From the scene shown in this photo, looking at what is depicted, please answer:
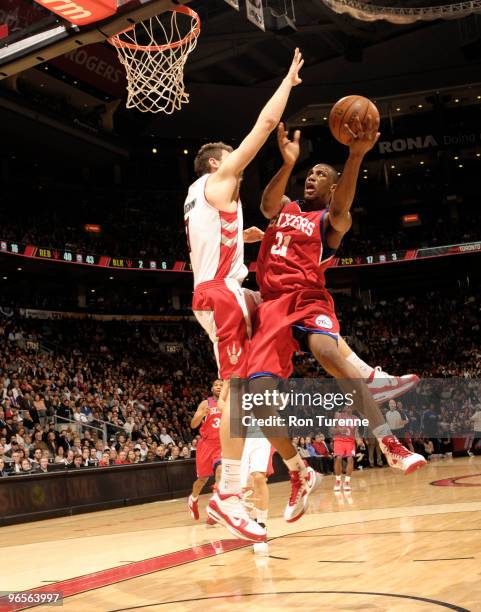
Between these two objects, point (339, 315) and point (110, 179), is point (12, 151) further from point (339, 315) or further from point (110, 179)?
point (339, 315)

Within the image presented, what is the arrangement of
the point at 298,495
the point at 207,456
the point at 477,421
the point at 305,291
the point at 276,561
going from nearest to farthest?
the point at 305,291 → the point at 298,495 → the point at 276,561 → the point at 207,456 → the point at 477,421

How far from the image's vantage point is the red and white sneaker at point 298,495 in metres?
4.84

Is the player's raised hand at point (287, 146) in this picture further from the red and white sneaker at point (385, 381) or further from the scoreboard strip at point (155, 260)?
the scoreboard strip at point (155, 260)

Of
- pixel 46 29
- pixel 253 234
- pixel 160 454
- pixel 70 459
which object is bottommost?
pixel 160 454

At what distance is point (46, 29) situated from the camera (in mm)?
7617

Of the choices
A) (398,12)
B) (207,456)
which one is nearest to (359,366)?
(207,456)

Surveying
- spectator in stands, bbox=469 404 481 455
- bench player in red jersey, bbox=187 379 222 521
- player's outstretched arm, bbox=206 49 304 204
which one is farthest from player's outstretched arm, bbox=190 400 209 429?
spectator in stands, bbox=469 404 481 455

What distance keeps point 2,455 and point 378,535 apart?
7.91 metres

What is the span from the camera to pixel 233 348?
4.75 metres

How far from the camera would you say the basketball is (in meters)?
4.62

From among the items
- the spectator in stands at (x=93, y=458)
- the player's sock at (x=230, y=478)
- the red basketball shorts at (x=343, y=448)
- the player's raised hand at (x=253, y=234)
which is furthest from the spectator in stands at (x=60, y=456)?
the player's sock at (x=230, y=478)

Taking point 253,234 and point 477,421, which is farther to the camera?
point 477,421

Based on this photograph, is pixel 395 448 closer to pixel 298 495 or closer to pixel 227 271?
pixel 298 495

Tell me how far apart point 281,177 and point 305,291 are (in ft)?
2.43
